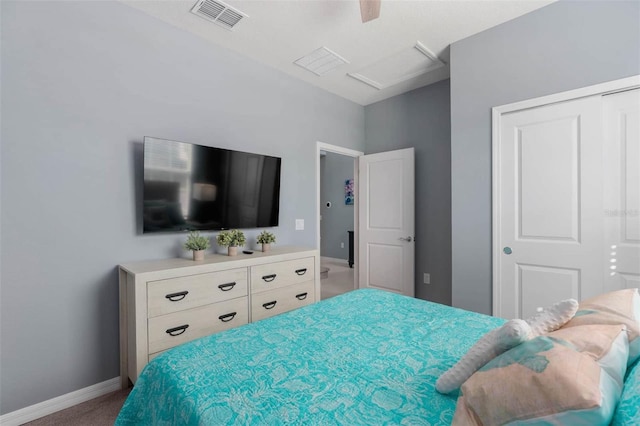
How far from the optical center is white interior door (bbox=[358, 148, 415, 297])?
3654 millimetres

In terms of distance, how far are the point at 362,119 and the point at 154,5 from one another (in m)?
2.83

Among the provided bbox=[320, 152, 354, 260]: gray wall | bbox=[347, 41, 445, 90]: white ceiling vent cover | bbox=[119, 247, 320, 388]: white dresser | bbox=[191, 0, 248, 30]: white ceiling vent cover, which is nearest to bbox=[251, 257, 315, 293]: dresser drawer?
bbox=[119, 247, 320, 388]: white dresser

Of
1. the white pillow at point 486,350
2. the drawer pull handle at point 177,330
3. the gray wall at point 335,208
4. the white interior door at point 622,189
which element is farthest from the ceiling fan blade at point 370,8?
the gray wall at point 335,208

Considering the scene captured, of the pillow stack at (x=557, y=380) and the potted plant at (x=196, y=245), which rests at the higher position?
the potted plant at (x=196, y=245)

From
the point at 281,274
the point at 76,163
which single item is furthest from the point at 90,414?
the point at 76,163

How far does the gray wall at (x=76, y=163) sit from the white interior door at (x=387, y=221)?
7.50 feet

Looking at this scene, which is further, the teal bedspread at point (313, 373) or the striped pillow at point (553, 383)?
the teal bedspread at point (313, 373)

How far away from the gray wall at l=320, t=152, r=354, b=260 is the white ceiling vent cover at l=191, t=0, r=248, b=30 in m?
4.42

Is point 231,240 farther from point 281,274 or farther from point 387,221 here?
point 387,221

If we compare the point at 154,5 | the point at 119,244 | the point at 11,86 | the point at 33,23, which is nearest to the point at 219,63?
the point at 154,5

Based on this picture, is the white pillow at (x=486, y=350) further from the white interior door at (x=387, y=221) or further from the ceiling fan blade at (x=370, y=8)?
the white interior door at (x=387, y=221)

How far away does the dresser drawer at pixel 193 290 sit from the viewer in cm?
186

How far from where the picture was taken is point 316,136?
363cm

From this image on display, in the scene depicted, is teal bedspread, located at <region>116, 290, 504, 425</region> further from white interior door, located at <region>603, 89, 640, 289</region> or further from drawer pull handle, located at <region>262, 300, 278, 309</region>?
white interior door, located at <region>603, 89, 640, 289</region>
